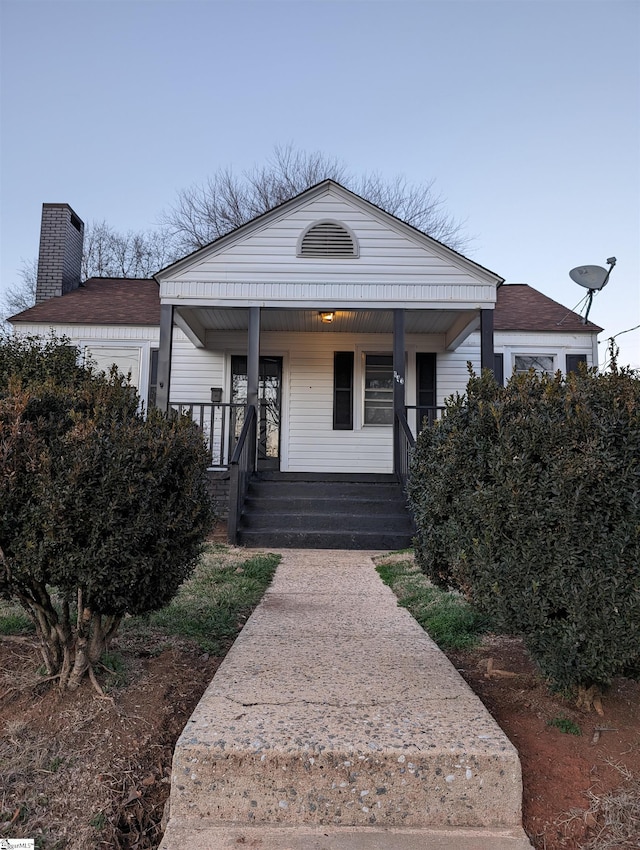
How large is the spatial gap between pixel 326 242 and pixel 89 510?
692cm

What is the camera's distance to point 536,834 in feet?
5.51

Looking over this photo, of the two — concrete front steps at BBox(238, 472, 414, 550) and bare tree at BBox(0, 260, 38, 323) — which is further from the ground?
bare tree at BBox(0, 260, 38, 323)

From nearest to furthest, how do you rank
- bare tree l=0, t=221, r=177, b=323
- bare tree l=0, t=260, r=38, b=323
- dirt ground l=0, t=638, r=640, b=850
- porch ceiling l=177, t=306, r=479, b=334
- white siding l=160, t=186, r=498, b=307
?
dirt ground l=0, t=638, r=640, b=850
white siding l=160, t=186, r=498, b=307
porch ceiling l=177, t=306, r=479, b=334
bare tree l=0, t=260, r=38, b=323
bare tree l=0, t=221, r=177, b=323

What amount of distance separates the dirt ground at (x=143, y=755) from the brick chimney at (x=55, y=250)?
35.9ft

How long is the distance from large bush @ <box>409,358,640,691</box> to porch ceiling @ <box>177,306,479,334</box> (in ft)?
20.3

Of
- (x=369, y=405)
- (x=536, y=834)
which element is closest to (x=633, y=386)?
(x=536, y=834)

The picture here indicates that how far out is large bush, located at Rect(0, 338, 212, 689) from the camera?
210 centimetres

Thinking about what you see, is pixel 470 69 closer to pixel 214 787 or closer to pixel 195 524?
pixel 195 524

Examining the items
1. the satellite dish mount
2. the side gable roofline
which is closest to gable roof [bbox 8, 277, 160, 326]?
the side gable roofline

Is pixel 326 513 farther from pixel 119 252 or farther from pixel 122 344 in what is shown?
pixel 119 252

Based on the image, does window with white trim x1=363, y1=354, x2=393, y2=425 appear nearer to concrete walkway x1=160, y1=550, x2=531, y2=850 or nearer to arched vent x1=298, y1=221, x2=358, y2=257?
arched vent x1=298, y1=221, x2=358, y2=257

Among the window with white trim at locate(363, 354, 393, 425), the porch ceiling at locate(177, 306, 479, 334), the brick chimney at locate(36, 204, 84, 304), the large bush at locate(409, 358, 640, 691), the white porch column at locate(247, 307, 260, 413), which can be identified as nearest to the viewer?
the large bush at locate(409, 358, 640, 691)

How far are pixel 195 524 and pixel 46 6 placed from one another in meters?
9.83

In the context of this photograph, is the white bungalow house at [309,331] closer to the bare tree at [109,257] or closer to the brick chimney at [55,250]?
the brick chimney at [55,250]
